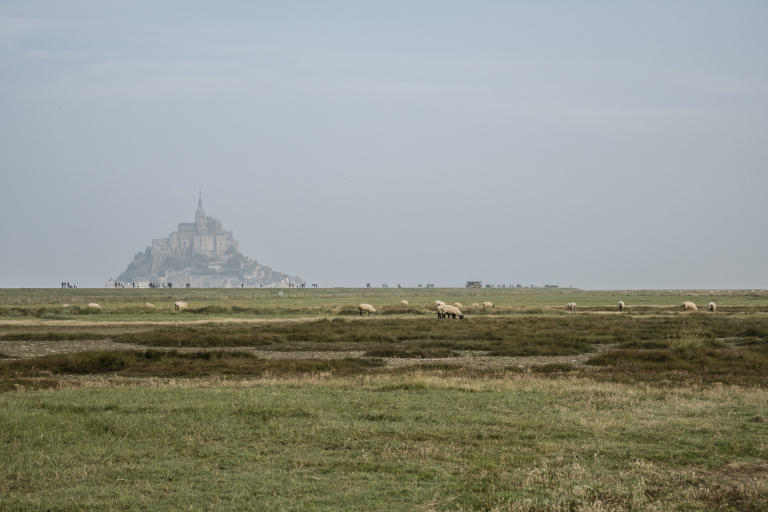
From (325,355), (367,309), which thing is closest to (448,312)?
(367,309)

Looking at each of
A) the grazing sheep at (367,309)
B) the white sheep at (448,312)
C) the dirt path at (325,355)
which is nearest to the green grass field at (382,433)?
the dirt path at (325,355)

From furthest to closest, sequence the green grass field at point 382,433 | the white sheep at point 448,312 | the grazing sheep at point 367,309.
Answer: the grazing sheep at point 367,309
the white sheep at point 448,312
the green grass field at point 382,433

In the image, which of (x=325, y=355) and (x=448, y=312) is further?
(x=448, y=312)

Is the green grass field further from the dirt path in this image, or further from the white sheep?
the white sheep

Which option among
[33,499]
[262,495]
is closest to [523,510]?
[262,495]

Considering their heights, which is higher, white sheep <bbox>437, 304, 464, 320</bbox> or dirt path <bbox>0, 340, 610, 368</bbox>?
white sheep <bbox>437, 304, 464, 320</bbox>

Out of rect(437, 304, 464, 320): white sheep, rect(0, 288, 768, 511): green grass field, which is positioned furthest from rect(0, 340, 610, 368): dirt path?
rect(437, 304, 464, 320): white sheep

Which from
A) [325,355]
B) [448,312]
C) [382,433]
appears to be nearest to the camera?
[382,433]

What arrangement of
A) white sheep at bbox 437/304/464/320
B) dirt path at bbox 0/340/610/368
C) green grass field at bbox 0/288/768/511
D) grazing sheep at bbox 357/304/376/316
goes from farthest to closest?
grazing sheep at bbox 357/304/376/316, white sheep at bbox 437/304/464/320, dirt path at bbox 0/340/610/368, green grass field at bbox 0/288/768/511

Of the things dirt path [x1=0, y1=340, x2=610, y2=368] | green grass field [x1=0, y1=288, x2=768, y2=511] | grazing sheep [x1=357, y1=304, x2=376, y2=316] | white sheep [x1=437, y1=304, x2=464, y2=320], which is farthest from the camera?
grazing sheep [x1=357, y1=304, x2=376, y2=316]

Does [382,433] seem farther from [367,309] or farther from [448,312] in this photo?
[367,309]

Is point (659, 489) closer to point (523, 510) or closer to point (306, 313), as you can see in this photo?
point (523, 510)

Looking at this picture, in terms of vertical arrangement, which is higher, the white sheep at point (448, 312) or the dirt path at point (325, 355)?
the white sheep at point (448, 312)

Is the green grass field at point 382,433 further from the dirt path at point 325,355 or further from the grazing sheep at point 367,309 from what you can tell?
the grazing sheep at point 367,309
